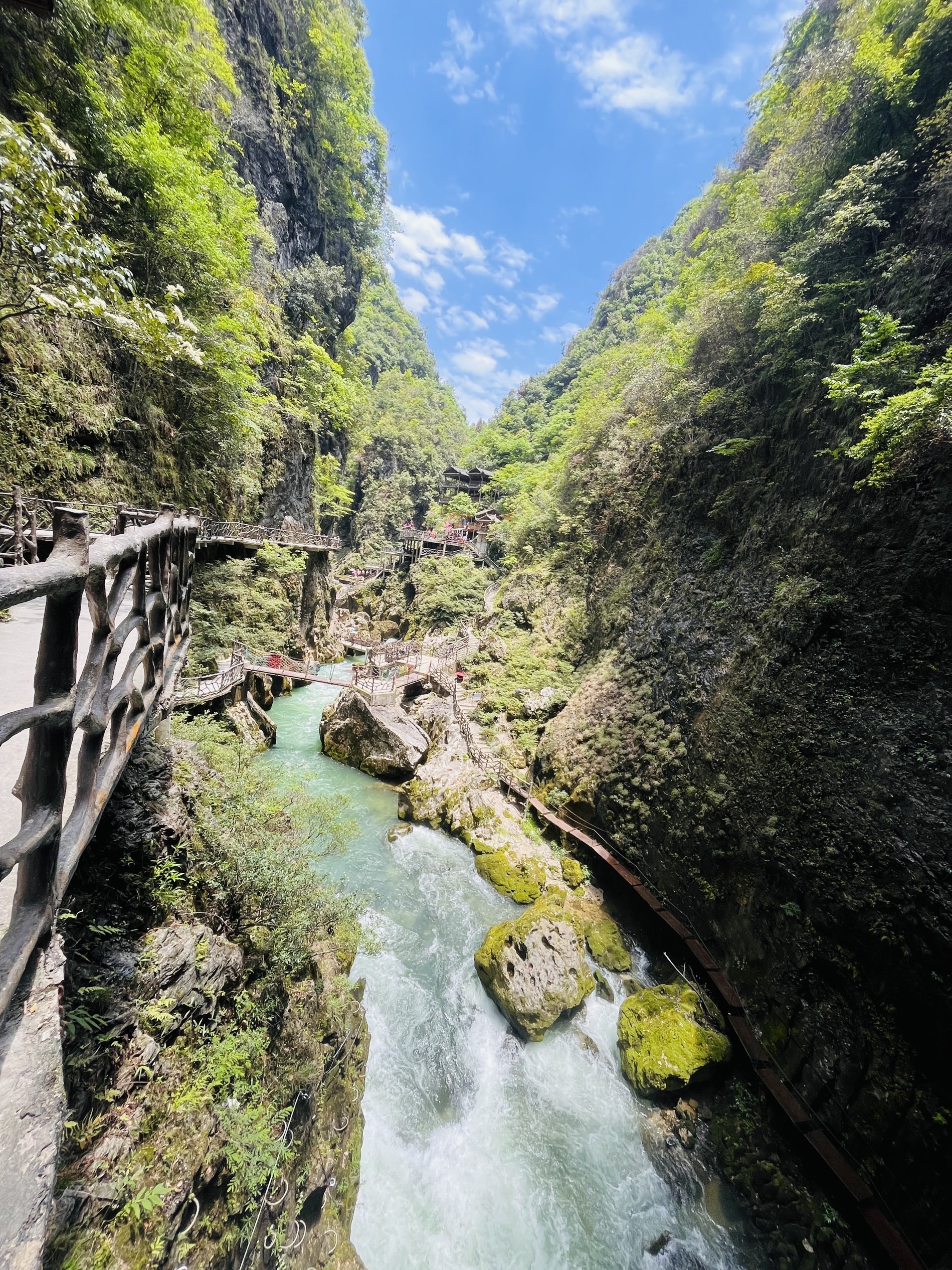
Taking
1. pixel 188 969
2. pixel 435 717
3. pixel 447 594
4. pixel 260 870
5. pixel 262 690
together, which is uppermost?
pixel 447 594

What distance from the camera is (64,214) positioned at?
5805 millimetres

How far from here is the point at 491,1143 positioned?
5.83m

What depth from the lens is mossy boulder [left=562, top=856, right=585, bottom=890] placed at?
9305 mm

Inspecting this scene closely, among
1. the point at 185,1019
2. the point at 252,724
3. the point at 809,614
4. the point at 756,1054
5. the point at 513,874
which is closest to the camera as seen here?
the point at 185,1019

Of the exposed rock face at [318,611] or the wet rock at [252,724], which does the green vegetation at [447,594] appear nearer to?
the exposed rock face at [318,611]

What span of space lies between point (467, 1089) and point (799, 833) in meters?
5.86

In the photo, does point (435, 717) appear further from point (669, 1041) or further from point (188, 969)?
point (188, 969)

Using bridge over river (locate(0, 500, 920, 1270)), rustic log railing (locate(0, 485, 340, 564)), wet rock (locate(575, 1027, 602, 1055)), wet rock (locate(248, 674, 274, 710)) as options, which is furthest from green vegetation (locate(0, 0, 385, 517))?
wet rock (locate(575, 1027, 602, 1055))

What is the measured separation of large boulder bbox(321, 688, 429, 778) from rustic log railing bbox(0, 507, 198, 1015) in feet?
36.2

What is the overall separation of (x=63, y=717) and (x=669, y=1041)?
27.8 feet

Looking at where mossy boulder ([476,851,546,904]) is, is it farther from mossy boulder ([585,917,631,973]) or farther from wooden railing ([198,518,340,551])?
wooden railing ([198,518,340,551])

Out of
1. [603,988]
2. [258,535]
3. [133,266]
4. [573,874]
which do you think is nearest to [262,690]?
[258,535]

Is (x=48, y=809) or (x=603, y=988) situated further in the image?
(x=603, y=988)

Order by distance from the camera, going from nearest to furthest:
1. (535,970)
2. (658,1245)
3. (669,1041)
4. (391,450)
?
(658,1245)
(669,1041)
(535,970)
(391,450)
